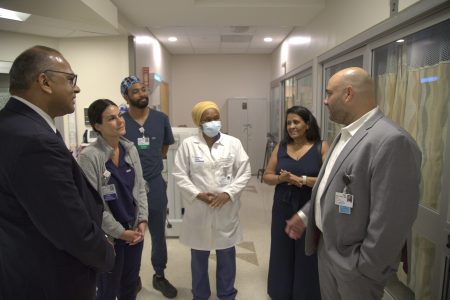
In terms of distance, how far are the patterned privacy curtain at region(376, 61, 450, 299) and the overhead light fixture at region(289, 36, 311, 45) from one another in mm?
2202

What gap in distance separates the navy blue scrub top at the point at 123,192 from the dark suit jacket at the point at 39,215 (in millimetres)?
549

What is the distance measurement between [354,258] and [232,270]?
3.71ft

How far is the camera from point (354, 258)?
1237mm

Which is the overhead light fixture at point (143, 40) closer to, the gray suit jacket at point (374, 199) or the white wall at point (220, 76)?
the white wall at point (220, 76)

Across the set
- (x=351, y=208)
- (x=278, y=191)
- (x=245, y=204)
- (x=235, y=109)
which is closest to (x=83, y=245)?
(x=351, y=208)

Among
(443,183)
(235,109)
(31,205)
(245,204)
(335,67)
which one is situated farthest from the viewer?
(235,109)

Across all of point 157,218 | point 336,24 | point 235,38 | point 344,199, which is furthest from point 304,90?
point 344,199

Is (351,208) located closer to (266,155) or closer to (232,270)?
(232,270)

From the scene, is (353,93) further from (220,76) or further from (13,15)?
(220,76)

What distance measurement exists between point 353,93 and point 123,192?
4.22 ft

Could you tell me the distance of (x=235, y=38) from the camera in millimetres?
5711

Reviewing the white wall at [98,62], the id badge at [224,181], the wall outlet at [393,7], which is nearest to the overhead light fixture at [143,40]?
the white wall at [98,62]

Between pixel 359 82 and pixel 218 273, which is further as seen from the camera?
pixel 218 273

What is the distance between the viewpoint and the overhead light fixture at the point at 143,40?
4130mm
